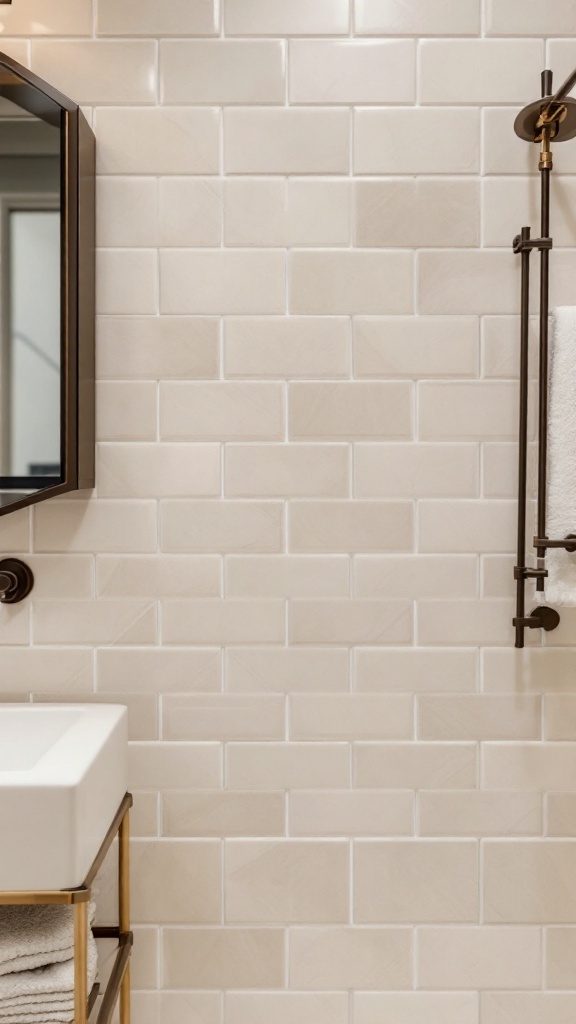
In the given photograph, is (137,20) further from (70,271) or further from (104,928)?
(104,928)

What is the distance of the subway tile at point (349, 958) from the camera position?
4.26ft

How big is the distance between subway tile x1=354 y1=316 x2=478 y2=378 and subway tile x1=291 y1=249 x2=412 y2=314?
3cm

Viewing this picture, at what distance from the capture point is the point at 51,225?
46.8 inches

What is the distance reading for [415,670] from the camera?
4.28 feet

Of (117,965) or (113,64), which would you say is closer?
(117,965)

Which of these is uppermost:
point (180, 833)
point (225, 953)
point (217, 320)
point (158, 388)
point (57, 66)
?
point (57, 66)

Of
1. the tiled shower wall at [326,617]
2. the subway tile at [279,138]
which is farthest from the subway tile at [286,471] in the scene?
the subway tile at [279,138]

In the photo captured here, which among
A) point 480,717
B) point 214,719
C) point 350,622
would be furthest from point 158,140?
point 480,717

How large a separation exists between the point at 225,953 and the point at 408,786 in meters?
0.41

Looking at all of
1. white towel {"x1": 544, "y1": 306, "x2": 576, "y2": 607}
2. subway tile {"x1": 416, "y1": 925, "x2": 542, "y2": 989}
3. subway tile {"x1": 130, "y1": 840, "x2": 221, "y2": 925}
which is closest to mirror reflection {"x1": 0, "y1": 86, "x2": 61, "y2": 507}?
subway tile {"x1": 130, "y1": 840, "x2": 221, "y2": 925}

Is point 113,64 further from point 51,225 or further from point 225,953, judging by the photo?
point 225,953

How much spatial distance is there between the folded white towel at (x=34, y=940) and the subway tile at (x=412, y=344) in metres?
0.91

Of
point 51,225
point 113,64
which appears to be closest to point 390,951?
point 51,225

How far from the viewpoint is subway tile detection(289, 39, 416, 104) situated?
127 centimetres
